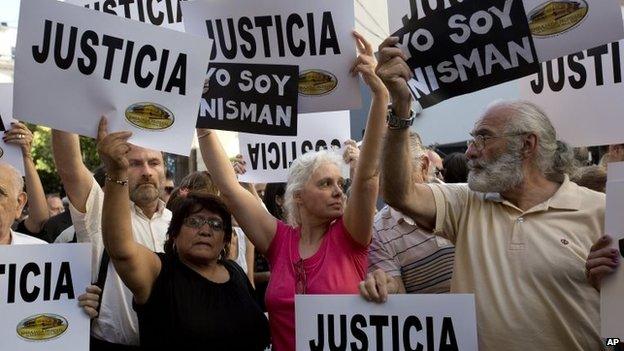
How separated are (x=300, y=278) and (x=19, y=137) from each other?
6.40 ft

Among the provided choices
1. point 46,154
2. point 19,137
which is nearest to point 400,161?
point 19,137

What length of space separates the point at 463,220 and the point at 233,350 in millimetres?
1196

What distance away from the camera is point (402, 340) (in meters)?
3.15

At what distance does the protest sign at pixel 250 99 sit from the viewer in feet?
13.1

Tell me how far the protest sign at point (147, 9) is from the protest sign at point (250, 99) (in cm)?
65

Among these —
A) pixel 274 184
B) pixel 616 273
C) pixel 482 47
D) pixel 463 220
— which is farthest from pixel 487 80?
pixel 274 184

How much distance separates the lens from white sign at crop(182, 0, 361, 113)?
3965 millimetres

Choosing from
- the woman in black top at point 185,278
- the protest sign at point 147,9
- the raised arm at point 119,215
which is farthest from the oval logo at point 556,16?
the protest sign at point 147,9

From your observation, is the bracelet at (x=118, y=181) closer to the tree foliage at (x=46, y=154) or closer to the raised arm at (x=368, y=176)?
the raised arm at (x=368, y=176)

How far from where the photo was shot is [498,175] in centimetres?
314

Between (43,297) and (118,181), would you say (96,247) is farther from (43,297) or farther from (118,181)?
(118,181)

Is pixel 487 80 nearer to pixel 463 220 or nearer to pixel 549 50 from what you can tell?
pixel 549 50

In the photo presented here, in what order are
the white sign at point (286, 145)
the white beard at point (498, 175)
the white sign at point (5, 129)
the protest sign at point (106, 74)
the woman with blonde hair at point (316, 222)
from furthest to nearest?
the white sign at point (286, 145) < the white sign at point (5, 129) < the woman with blonde hair at point (316, 222) < the protest sign at point (106, 74) < the white beard at point (498, 175)

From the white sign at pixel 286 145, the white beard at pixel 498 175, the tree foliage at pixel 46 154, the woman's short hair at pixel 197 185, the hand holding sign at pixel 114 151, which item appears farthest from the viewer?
the tree foliage at pixel 46 154
